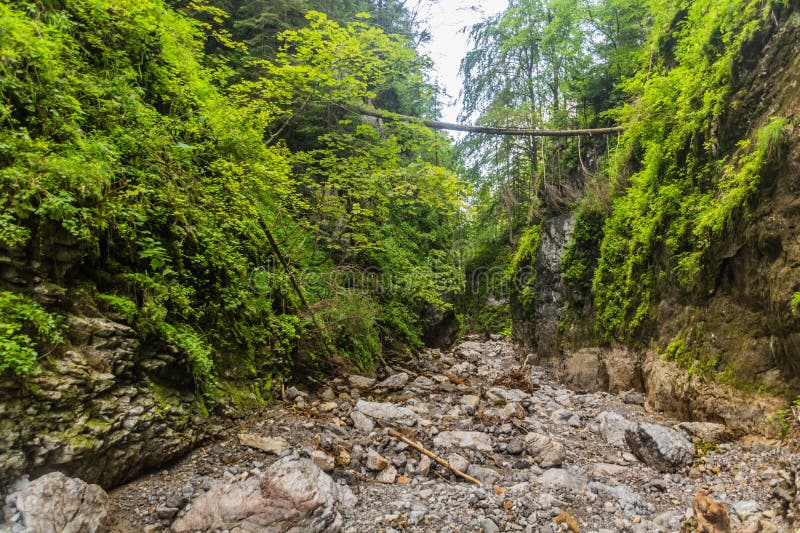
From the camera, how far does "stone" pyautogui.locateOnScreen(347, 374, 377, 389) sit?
7477 millimetres

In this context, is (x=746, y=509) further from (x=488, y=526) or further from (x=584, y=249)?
(x=584, y=249)

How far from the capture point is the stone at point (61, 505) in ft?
8.17

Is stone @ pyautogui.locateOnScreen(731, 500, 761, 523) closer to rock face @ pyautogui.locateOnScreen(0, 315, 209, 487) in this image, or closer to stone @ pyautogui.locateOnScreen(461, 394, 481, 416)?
stone @ pyautogui.locateOnScreen(461, 394, 481, 416)

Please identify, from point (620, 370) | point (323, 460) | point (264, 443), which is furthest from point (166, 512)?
point (620, 370)

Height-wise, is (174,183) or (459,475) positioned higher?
(174,183)

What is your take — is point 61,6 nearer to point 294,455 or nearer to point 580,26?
point 294,455

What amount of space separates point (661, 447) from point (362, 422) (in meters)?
4.15

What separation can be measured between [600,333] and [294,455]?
772 cm

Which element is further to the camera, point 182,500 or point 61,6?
point 61,6

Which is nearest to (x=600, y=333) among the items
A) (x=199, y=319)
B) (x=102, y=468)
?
(x=199, y=319)

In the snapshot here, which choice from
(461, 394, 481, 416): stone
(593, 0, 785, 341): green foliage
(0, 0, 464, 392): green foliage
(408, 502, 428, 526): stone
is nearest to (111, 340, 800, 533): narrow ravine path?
(408, 502, 428, 526): stone

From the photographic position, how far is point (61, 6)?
4.63 m

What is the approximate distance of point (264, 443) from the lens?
4645 mm

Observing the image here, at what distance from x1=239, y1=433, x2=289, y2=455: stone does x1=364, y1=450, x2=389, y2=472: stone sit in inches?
41.6
